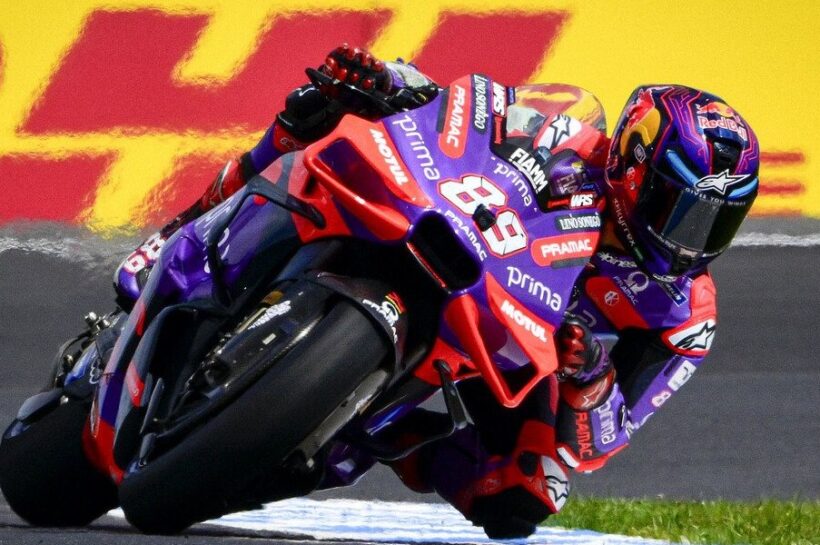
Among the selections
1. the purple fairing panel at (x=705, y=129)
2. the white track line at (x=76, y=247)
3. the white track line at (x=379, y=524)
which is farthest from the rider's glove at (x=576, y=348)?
the white track line at (x=76, y=247)

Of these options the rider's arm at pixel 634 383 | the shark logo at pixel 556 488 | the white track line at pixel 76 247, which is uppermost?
the rider's arm at pixel 634 383

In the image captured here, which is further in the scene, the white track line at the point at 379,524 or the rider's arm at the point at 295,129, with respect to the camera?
the white track line at the point at 379,524

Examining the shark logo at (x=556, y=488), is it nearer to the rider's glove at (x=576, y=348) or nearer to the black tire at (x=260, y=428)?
the rider's glove at (x=576, y=348)

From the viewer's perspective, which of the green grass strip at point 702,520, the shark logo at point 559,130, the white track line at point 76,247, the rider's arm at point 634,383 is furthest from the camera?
the white track line at point 76,247

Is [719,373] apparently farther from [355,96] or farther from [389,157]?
[389,157]

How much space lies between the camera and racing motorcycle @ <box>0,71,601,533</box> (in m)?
2.88

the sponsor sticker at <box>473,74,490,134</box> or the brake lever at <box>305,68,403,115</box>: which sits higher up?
the sponsor sticker at <box>473,74,490,134</box>

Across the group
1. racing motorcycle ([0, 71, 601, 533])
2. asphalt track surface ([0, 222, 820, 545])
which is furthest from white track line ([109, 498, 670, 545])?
racing motorcycle ([0, 71, 601, 533])

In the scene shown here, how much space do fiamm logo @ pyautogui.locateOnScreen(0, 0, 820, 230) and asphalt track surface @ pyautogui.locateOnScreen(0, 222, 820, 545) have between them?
27 centimetres

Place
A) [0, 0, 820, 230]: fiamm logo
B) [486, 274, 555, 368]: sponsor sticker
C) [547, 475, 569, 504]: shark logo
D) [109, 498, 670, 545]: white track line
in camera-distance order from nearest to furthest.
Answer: [486, 274, 555, 368]: sponsor sticker, [547, 475, 569, 504]: shark logo, [109, 498, 670, 545]: white track line, [0, 0, 820, 230]: fiamm logo

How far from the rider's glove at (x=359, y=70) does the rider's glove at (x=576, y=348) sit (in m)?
0.83

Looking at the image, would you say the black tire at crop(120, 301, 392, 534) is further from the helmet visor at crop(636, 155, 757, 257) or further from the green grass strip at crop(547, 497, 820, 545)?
the green grass strip at crop(547, 497, 820, 545)

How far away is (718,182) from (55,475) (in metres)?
1.93

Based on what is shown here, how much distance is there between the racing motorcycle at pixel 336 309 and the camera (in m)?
2.88
